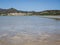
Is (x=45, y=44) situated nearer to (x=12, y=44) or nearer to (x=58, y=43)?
(x=58, y=43)

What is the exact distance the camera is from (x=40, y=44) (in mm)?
7836

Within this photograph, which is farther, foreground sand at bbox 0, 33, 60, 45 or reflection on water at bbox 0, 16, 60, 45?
reflection on water at bbox 0, 16, 60, 45

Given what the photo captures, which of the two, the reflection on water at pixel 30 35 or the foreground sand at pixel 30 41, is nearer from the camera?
the foreground sand at pixel 30 41

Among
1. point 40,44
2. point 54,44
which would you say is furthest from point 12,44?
point 54,44

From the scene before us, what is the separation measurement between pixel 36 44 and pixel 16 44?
87 centimetres

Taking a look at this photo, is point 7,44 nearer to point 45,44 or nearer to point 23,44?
point 23,44

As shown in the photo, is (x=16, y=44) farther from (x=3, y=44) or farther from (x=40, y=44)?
(x=40, y=44)

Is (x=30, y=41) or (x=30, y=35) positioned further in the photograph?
(x=30, y=35)

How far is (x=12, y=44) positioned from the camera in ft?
25.5

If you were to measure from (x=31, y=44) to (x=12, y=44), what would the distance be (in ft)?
2.70

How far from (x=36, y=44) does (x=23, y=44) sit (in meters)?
0.57

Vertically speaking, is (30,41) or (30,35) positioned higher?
(30,41)

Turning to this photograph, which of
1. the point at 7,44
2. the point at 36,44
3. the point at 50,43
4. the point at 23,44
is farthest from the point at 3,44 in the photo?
the point at 50,43

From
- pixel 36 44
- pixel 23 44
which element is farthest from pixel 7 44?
pixel 36 44
